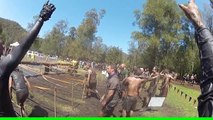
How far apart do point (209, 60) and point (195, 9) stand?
39 cm

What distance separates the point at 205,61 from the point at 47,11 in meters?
1.37

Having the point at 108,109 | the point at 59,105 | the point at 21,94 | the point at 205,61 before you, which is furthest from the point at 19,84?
the point at 205,61

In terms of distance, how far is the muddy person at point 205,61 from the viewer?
2445mm

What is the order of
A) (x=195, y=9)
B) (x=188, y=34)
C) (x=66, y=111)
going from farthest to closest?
(x=188, y=34)
(x=66, y=111)
(x=195, y=9)

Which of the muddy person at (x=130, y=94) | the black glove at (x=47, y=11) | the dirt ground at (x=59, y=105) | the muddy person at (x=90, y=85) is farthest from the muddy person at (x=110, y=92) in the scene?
the black glove at (x=47, y=11)

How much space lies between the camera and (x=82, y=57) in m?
79.6

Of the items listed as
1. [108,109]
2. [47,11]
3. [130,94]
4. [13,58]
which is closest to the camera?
[13,58]

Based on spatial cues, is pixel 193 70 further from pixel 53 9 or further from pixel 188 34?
pixel 53 9

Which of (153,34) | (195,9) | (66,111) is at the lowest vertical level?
(66,111)

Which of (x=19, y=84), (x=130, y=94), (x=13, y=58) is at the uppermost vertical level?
(x=13, y=58)

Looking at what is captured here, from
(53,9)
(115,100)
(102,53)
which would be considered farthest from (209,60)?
(102,53)

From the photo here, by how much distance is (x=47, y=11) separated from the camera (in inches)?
129

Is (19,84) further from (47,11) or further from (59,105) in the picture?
(47,11)

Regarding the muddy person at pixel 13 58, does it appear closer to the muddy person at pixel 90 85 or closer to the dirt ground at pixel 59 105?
the dirt ground at pixel 59 105
